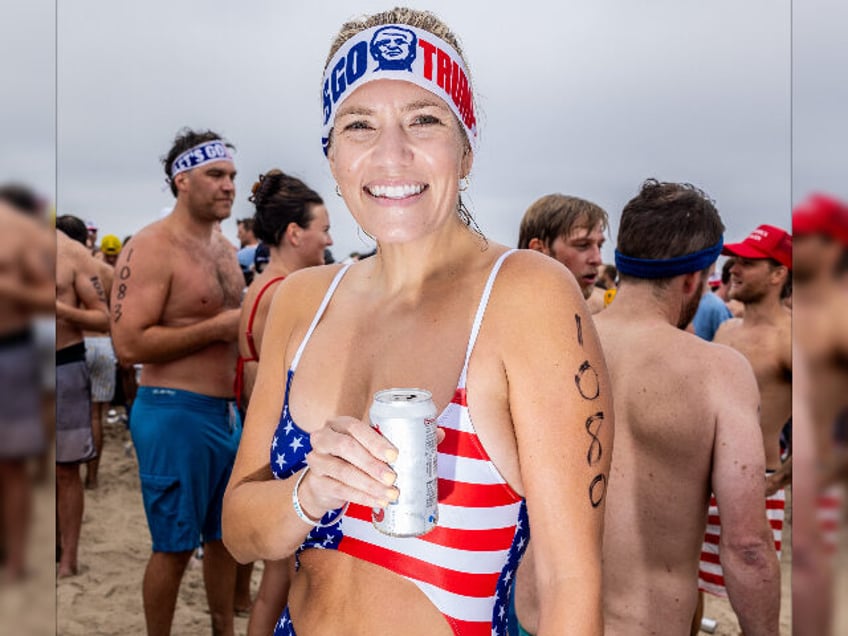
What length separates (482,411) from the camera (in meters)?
1.36

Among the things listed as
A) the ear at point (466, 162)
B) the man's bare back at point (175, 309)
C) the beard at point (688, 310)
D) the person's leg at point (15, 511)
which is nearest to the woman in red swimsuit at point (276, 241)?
the man's bare back at point (175, 309)

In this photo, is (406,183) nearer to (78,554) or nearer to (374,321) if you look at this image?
(374,321)

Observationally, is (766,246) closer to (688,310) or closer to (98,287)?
(688,310)

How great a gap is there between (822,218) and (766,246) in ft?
12.4

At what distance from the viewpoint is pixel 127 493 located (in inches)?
252

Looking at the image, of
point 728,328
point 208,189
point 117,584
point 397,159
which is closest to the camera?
point 397,159

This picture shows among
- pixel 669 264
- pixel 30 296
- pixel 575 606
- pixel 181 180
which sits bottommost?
pixel 575 606

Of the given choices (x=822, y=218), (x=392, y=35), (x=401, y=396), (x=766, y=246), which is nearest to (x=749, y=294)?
(x=766, y=246)

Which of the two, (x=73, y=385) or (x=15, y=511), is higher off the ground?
(x=15, y=511)

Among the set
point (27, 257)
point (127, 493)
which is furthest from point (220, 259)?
point (27, 257)

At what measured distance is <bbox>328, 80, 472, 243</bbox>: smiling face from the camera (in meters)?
1.47

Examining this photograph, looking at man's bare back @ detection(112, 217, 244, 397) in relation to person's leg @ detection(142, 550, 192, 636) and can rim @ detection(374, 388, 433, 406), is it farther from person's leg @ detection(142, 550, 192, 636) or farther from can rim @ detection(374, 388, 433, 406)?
can rim @ detection(374, 388, 433, 406)

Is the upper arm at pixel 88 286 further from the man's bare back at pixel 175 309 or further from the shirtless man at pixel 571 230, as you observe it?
the shirtless man at pixel 571 230

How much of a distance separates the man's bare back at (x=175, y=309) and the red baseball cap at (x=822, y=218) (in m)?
3.45
